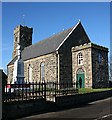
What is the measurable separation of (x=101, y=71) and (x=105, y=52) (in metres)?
3.42

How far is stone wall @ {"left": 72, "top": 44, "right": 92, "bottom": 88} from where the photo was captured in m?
27.9

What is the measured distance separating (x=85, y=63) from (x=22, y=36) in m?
28.6

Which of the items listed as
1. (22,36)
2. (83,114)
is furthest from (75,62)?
(22,36)

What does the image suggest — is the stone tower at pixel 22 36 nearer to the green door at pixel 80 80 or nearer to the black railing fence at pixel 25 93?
the green door at pixel 80 80

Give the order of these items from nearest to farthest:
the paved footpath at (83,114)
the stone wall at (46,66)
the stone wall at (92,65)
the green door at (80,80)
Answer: the paved footpath at (83,114) < the stone wall at (92,65) < the green door at (80,80) < the stone wall at (46,66)

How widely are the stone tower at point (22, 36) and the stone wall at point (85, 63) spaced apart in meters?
24.5

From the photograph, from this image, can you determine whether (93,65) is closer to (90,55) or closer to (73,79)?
(90,55)

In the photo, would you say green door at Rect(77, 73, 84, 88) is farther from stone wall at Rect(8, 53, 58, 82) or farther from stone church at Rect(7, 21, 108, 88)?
stone wall at Rect(8, 53, 58, 82)

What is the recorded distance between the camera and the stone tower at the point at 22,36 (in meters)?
52.3

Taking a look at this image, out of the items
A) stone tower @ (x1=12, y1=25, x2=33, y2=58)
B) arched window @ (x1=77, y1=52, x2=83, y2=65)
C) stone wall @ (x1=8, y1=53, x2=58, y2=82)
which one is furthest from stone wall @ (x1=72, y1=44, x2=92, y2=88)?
stone tower @ (x1=12, y1=25, x2=33, y2=58)

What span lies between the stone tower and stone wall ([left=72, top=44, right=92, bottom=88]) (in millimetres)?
24456

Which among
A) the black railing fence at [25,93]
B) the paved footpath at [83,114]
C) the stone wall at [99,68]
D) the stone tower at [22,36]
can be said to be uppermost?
the stone tower at [22,36]

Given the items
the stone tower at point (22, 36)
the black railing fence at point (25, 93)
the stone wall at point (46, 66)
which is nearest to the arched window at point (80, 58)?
the stone wall at point (46, 66)

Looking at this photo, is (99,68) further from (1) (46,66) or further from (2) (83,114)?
(2) (83,114)
